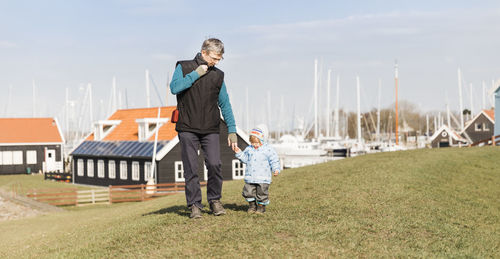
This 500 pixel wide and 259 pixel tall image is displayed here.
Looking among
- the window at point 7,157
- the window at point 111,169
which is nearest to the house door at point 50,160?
the window at point 7,157

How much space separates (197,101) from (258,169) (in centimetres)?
180

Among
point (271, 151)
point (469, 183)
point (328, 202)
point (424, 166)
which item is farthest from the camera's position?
point (424, 166)

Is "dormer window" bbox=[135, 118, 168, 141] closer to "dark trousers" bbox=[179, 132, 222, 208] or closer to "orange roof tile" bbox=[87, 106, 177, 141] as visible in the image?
"orange roof tile" bbox=[87, 106, 177, 141]

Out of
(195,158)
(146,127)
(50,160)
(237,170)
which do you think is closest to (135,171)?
(146,127)

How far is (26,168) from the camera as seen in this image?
168 ft

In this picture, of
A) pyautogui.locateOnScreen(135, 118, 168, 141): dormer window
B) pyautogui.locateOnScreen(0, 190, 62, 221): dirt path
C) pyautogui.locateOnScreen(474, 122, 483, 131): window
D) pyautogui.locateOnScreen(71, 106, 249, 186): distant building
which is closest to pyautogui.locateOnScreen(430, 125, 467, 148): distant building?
pyautogui.locateOnScreen(474, 122, 483, 131): window

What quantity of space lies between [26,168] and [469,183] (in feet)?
147

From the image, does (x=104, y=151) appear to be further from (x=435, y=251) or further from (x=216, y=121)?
(x=435, y=251)

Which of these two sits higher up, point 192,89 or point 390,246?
point 192,89

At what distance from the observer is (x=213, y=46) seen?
841 centimetres

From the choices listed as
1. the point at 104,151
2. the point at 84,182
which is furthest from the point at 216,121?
the point at 84,182

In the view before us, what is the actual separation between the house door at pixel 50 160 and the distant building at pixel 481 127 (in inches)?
2002

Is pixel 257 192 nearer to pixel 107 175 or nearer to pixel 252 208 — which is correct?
pixel 252 208

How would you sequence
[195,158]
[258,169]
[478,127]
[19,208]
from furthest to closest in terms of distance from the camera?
[478,127] < [19,208] < [258,169] < [195,158]
